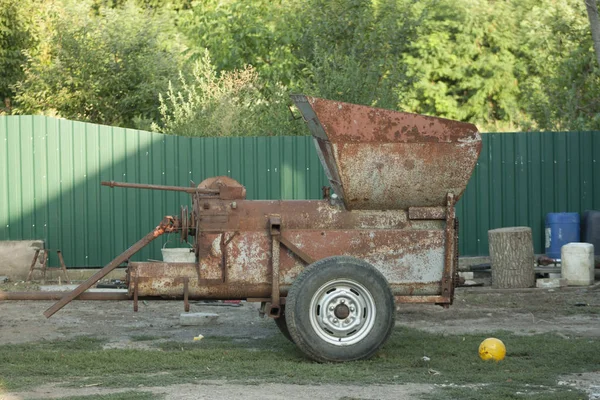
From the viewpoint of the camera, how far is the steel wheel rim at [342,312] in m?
9.10

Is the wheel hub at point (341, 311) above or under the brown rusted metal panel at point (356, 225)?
under

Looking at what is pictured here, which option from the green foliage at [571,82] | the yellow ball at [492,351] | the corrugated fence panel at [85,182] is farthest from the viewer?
the green foliage at [571,82]

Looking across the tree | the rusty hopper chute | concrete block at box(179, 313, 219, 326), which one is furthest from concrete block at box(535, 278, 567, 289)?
the rusty hopper chute

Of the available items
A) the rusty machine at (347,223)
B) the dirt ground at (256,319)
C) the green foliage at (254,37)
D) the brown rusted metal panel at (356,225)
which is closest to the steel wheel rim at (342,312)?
the rusty machine at (347,223)

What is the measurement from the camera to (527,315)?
12602 millimetres

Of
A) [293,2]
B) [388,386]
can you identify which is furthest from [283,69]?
[388,386]

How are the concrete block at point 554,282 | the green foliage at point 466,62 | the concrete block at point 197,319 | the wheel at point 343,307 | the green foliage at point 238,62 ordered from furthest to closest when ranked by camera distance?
the green foliage at point 466,62 < the green foliage at point 238,62 < the concrete block at point 554,282 < the concrete block at point 197,319 < the wheel at point 343,307

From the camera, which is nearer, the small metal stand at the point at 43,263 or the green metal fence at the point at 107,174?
the small metal stand at the point at 43,263

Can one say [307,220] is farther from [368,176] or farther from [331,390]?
[331,390]

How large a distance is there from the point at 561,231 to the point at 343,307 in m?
8.40

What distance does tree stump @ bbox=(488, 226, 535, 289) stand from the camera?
15.1 m

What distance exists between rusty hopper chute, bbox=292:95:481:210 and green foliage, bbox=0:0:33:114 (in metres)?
18.0

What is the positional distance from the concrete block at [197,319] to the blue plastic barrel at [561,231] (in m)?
6.81

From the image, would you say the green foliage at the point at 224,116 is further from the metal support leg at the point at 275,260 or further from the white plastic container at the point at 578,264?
the metal support leg at the point at 275,260
